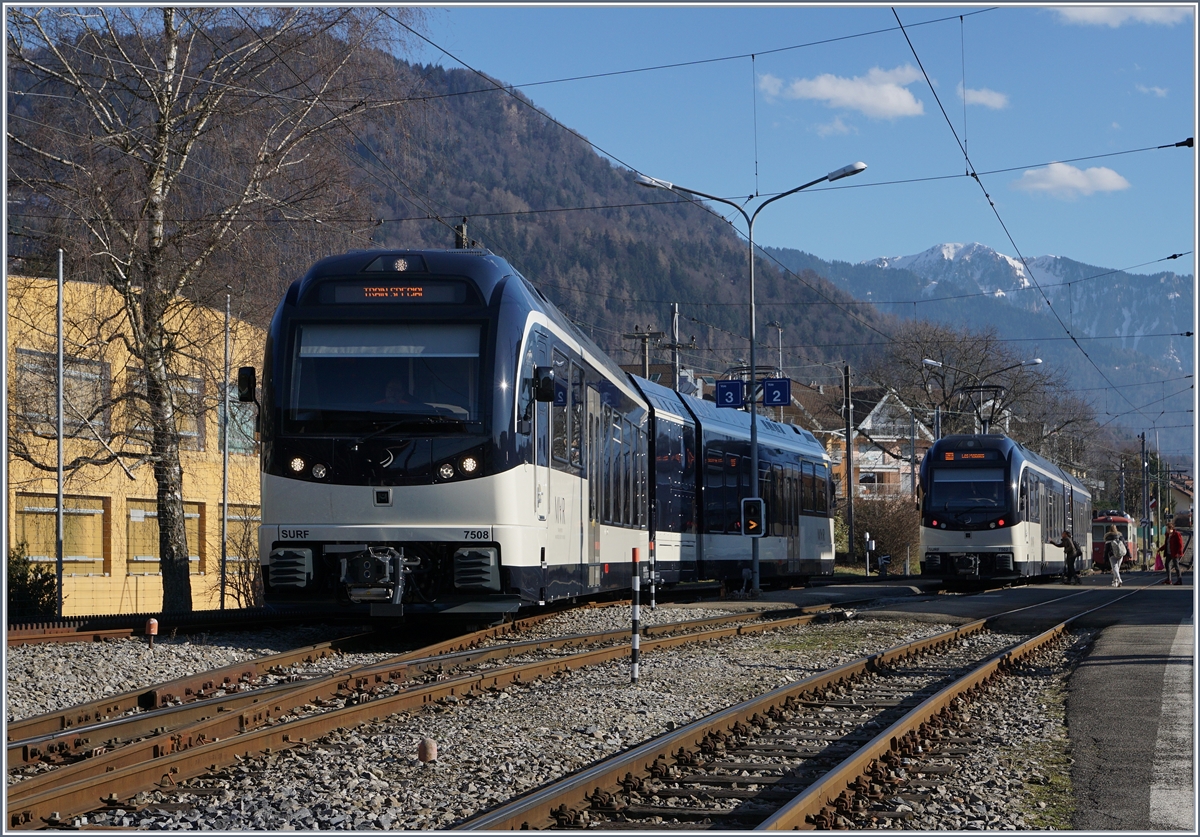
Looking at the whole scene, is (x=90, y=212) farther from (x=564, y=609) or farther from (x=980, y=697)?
(x=980, y=697)

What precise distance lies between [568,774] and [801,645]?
8848 millimetres

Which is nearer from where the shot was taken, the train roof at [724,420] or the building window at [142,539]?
the train roof at [724,420]

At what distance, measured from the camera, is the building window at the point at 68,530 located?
29.9 m

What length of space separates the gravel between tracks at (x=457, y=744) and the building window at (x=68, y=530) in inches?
673

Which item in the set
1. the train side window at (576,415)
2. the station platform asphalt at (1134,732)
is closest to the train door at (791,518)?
the station platform asphalt at (1134,732)

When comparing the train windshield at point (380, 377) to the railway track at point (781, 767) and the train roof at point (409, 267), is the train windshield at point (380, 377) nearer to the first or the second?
the train roof at point (409, 267)

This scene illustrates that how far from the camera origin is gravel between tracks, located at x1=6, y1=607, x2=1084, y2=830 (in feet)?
21.8

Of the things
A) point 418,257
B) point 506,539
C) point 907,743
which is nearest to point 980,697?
point 907,743

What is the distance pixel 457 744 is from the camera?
848cm

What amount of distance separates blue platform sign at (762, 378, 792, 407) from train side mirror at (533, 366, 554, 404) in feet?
56.2

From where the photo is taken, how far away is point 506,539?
523 inches

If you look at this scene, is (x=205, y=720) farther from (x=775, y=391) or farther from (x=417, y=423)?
(x=775, y=391)

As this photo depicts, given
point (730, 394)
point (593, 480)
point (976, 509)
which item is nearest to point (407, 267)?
point (593, 480)

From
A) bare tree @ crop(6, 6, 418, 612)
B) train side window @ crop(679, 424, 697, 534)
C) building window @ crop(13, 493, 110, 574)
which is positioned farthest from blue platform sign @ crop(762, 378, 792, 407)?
building window @ crop(13, 493, 110, 574)
